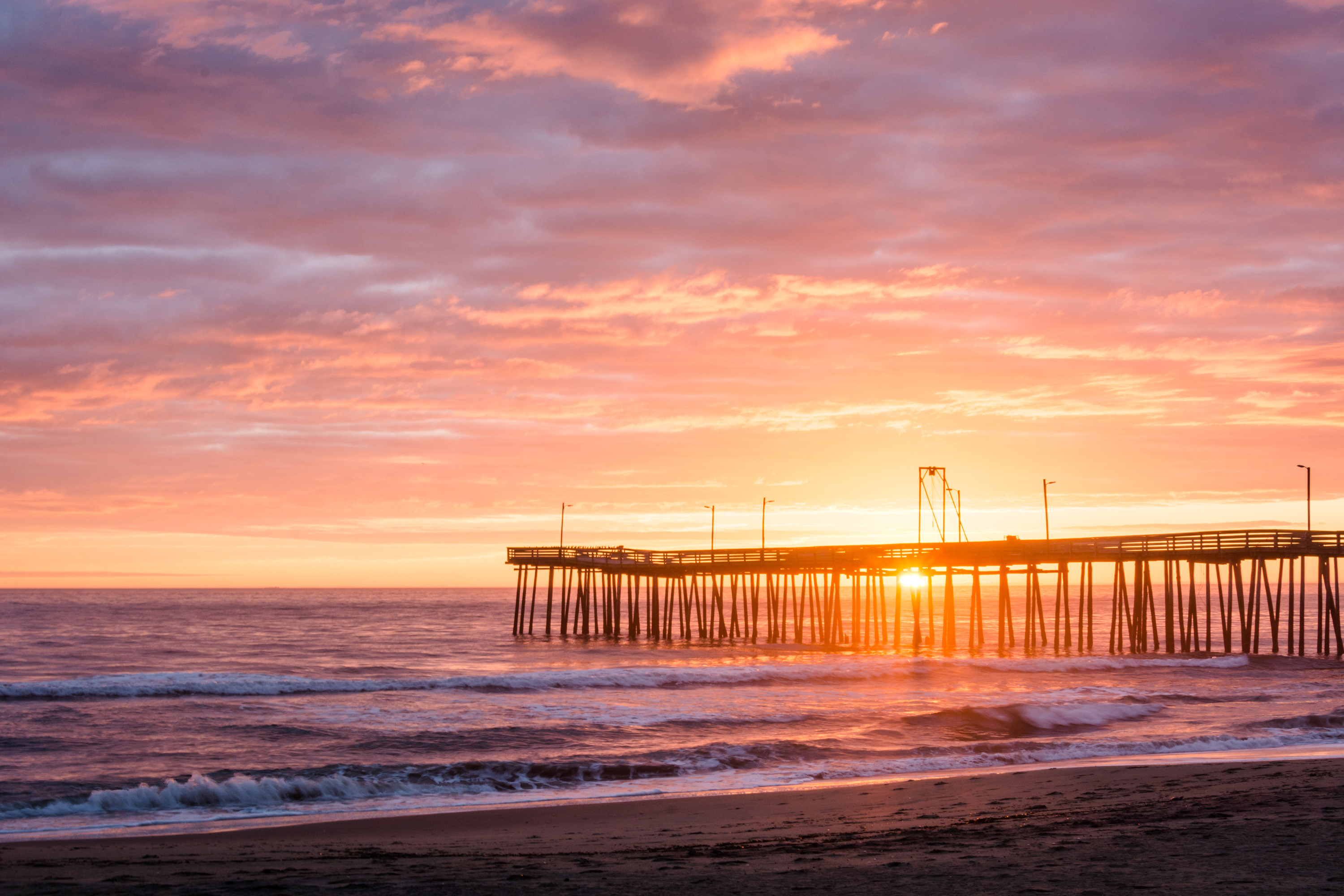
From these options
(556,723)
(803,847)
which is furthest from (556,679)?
(803,847)

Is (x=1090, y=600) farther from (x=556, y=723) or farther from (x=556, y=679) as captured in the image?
(x=556, y=723)

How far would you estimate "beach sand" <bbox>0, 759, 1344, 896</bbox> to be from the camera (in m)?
8.18

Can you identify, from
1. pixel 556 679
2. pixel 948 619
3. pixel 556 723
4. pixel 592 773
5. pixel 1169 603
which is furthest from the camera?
pixel 948 619

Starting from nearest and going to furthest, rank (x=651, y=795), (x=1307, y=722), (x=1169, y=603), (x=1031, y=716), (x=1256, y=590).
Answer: (x=651, y=795)
(x=1307, y=722)
(x=1031, y=716)
(x=1256, y=590)
(x=1169, y=603)

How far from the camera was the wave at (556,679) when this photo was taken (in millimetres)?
28188

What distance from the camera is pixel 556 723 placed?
21672 mm

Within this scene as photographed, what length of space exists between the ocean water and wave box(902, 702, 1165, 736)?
8 centimetres

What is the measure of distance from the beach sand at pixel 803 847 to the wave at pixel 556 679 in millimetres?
18292

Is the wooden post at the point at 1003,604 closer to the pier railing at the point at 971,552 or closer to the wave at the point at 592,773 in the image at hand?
the pier railing at the point at 971,552

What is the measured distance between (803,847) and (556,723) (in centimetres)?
1263

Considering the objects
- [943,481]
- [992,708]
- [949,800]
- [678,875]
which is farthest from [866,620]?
[678,875]

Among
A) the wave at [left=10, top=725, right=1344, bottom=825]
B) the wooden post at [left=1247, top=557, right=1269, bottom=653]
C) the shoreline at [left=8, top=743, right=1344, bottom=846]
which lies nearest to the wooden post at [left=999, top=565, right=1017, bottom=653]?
the wooden post at [left=1247, top=557, right=1269, bottom=653]

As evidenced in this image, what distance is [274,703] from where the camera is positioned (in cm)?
2580

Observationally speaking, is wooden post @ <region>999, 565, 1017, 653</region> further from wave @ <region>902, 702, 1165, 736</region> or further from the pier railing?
wave @ <region>902, 702, 1165, 736</region>
